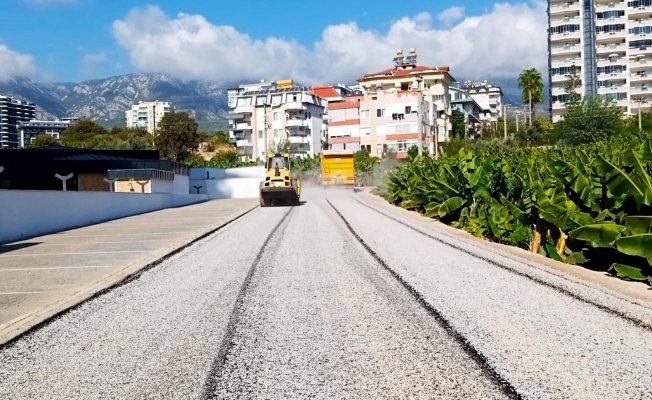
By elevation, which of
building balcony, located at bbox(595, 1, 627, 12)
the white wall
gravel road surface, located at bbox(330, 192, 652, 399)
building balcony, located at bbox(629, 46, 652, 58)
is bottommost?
gravel road surface, located at bbox(330, 192, 652, 399)

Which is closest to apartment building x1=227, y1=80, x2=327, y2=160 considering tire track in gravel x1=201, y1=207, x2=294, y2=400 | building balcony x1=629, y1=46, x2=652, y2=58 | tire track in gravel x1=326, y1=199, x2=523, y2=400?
building balcony x1=629, y1=46, x2=652, y2=58

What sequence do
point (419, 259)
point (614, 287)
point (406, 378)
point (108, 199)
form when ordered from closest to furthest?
point (406, 378), point (614, 287), point (419, 259), point (108, 199)

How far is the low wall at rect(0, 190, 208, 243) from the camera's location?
2114 centimetres

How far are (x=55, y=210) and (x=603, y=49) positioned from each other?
94.7 meters

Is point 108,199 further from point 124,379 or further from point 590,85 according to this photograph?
point 590,85

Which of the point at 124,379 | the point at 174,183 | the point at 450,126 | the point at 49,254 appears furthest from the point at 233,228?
the point at 450,126

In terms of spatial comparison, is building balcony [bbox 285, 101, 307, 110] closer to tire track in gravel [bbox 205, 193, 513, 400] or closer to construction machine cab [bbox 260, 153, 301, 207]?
construction machine cab [bbox 260, 153, 301, 207]

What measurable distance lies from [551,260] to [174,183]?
3597cm

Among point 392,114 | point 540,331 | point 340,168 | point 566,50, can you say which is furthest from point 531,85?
point 540,331

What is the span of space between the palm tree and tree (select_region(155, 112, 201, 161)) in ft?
166

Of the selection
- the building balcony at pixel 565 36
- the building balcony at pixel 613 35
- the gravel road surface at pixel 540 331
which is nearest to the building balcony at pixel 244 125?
the building balcony at pixel 565 36

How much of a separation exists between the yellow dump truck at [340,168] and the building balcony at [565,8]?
6077 centimetres

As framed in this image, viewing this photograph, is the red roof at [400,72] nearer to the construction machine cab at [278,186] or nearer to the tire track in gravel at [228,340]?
the construction machine cab at [278,186]

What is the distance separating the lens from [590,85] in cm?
10700
